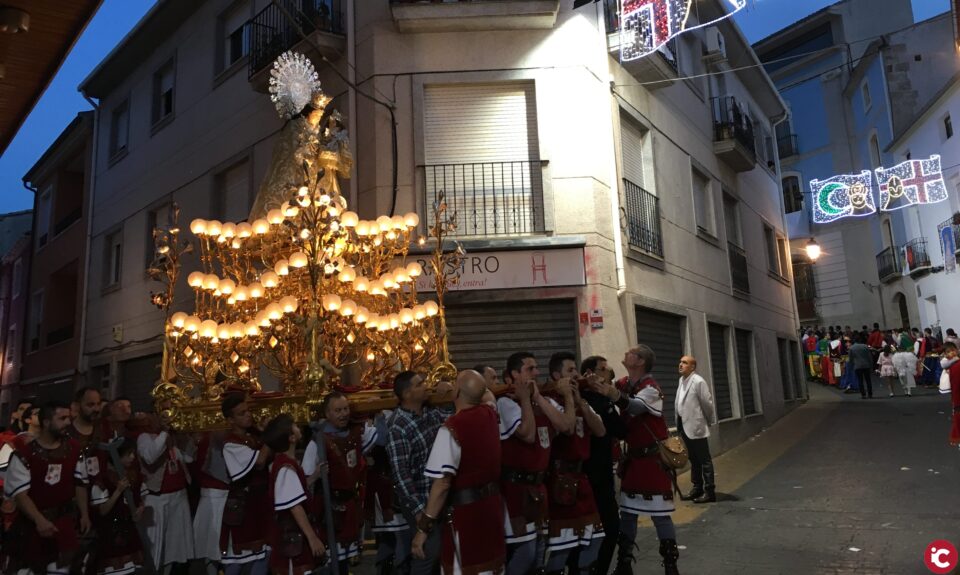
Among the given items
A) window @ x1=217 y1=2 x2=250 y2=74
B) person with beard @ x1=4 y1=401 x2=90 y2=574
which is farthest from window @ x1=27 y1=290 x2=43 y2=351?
person with beard @ x1=4 y1=401 x2=90 y2=574

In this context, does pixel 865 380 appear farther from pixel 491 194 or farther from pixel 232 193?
pixel 232 193

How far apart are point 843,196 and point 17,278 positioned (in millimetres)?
26428

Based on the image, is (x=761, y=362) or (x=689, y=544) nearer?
(x=689, y=544)

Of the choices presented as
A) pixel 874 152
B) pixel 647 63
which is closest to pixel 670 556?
pixel 647 63

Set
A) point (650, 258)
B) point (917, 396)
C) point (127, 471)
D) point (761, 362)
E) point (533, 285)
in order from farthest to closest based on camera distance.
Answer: point (917, 396)
point (761, 362)
point (650, 258)
point (533, 285)
point (127, 471)

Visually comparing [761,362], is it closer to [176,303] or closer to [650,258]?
[650,258]

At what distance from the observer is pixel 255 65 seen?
38.8 ft

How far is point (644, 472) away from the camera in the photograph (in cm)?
559

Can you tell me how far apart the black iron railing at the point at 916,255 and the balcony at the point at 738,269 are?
44.2 feet

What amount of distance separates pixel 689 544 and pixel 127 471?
17.1 feet

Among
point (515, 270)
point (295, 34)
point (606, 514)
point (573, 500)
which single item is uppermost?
point (295, 34)

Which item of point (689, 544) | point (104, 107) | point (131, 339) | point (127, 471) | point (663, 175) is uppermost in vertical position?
point (104, 107)

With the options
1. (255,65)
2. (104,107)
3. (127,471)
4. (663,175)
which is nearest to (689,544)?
(127,471)

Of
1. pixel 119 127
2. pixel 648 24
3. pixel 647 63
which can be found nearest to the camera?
pixel 648 24
